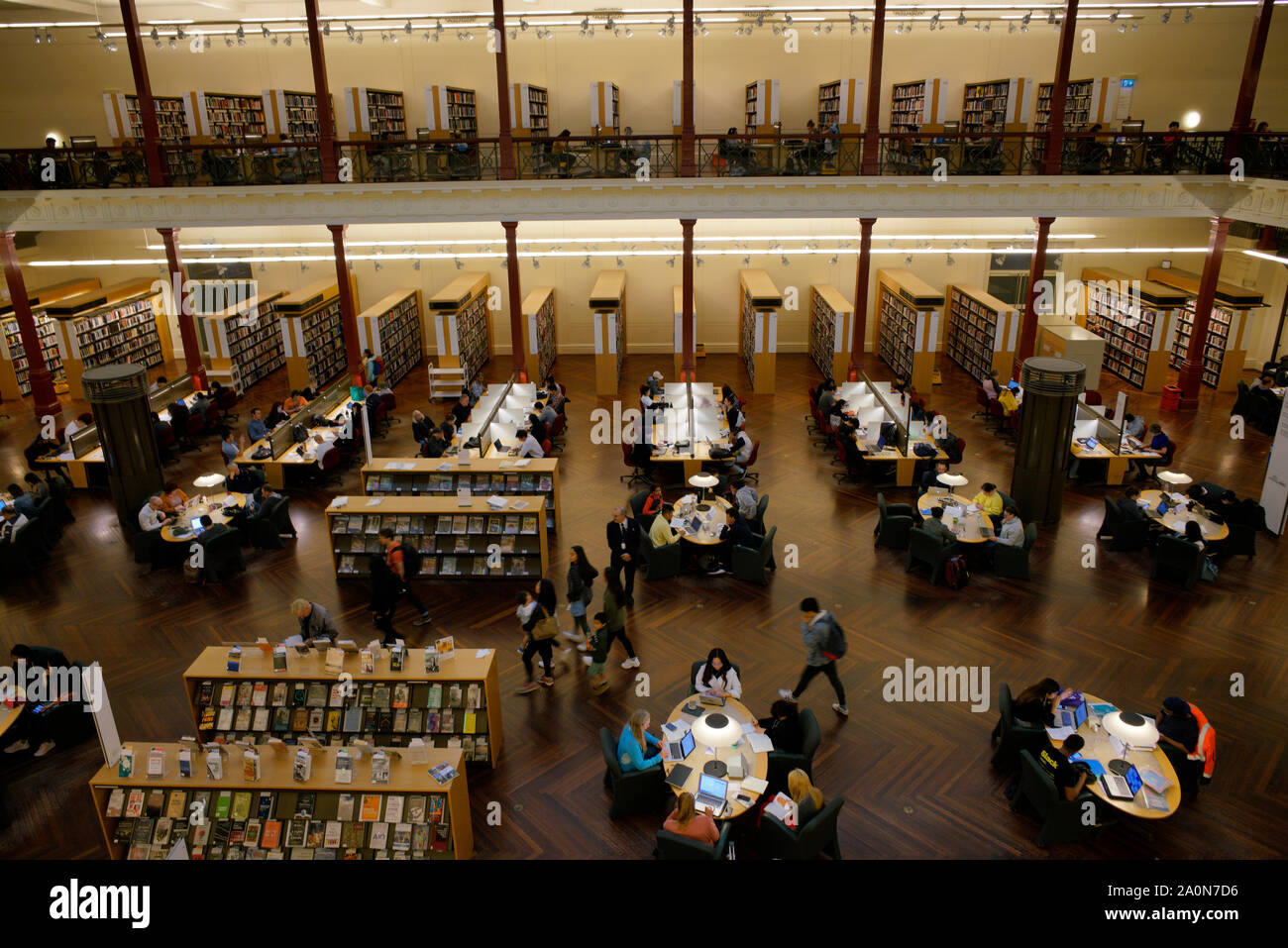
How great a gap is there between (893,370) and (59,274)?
711 inches

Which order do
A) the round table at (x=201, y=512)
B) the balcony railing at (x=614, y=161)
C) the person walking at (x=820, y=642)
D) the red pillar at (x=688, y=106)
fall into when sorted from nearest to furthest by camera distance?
the person walking at (x=820, y=642) → the round table at (x=201, y=512) → the red pillar at (x=688, y=106) → the balcony railing at (x=614, y=161)

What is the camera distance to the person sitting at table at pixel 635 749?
18.8 feet

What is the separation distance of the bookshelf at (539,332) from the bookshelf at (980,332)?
27.7 feet

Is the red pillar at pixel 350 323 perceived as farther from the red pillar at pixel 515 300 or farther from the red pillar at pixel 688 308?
the red pillar at pixel 688 308

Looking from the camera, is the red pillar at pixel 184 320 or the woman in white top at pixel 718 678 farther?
the red pillar at pixel 184 320

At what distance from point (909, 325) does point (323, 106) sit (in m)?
10.8

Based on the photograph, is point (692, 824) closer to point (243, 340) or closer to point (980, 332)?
point (980, 332)

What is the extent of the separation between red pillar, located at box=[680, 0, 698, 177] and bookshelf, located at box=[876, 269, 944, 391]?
4774 millimetres

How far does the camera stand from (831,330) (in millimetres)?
16078

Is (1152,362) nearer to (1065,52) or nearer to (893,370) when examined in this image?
(893,370)

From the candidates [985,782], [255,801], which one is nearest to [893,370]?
[985,782]

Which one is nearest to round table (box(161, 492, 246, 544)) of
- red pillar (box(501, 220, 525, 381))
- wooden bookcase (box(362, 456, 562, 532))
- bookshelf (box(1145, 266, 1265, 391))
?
wooden bookcase (box(362, 456, 562, 532))

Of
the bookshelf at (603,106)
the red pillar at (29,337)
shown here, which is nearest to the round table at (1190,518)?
the bookshelf at (603,106)

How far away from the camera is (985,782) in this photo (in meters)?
6.19
